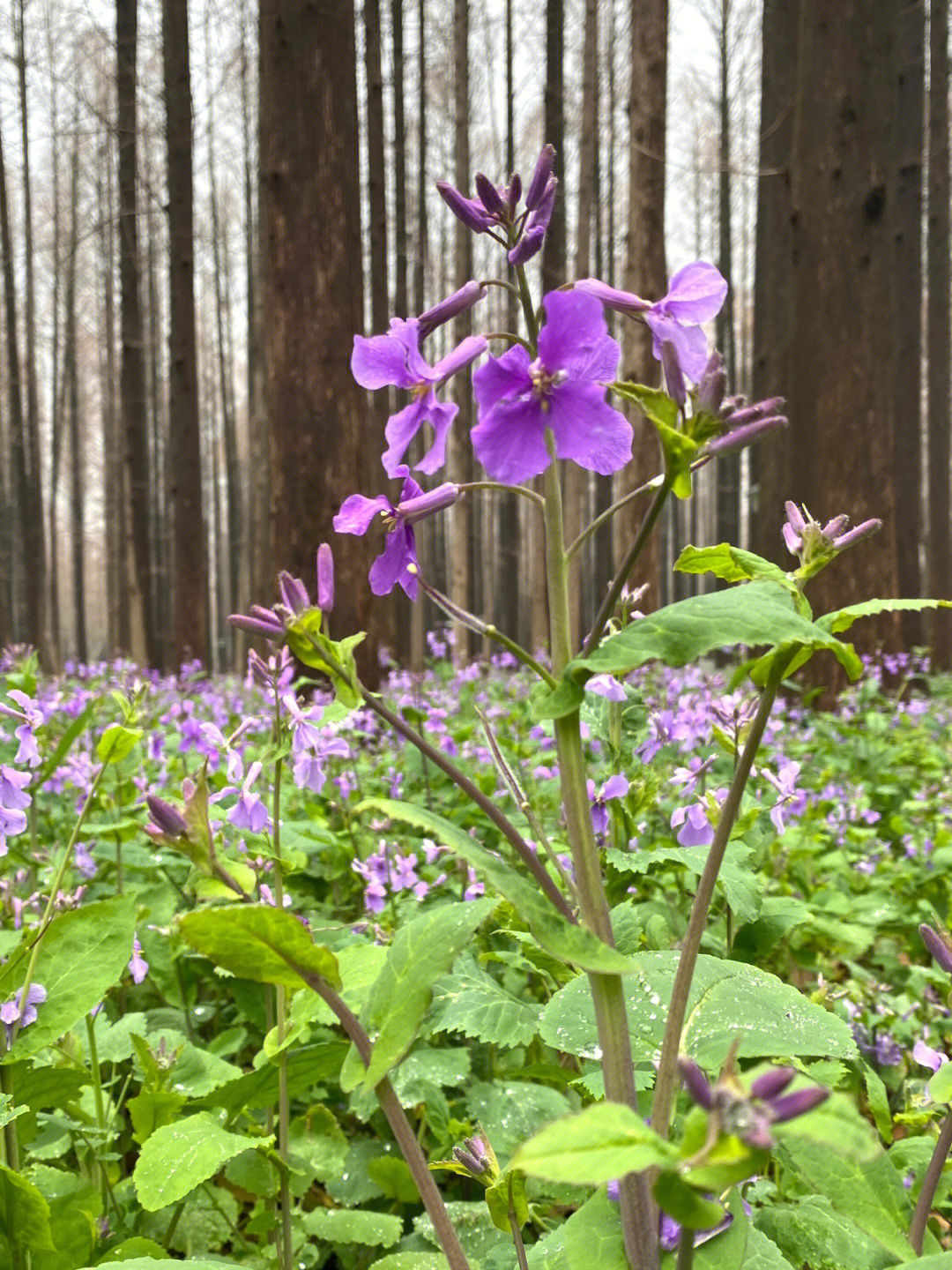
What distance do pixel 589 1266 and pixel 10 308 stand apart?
18564 mm

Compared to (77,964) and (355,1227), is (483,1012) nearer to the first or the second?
(355,1227)

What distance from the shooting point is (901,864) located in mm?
3357

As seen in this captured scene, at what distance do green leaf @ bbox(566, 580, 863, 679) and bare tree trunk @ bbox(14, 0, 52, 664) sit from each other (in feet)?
49.9

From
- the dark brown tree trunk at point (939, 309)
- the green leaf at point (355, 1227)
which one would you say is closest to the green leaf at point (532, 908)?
the green leaf at point (355, 1227)

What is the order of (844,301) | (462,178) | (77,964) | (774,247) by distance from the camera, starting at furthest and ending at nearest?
(462,178)
(774,247)
(844,301)
(77,964)

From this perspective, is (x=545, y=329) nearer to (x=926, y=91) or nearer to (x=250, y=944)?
(x=250, y=944)

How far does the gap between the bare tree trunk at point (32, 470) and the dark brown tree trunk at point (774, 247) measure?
1096 centimetres

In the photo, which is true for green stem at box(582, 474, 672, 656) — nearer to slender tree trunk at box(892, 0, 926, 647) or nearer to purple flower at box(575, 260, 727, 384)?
purple flower at box(575, 260, 727, 384)

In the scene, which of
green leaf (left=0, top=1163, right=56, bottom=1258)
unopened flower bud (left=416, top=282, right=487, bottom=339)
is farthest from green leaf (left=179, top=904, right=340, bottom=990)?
green leaf (left=0, top=1163, right=56, bottom=1258)

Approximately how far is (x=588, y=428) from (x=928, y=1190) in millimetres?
774

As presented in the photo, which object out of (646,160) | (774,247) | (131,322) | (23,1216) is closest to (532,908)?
(23,1216)

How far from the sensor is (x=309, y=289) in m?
5.94

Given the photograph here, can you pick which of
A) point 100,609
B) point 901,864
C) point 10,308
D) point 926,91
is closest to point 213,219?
point 10,308

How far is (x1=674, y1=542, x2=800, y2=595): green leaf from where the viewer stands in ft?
2.75
